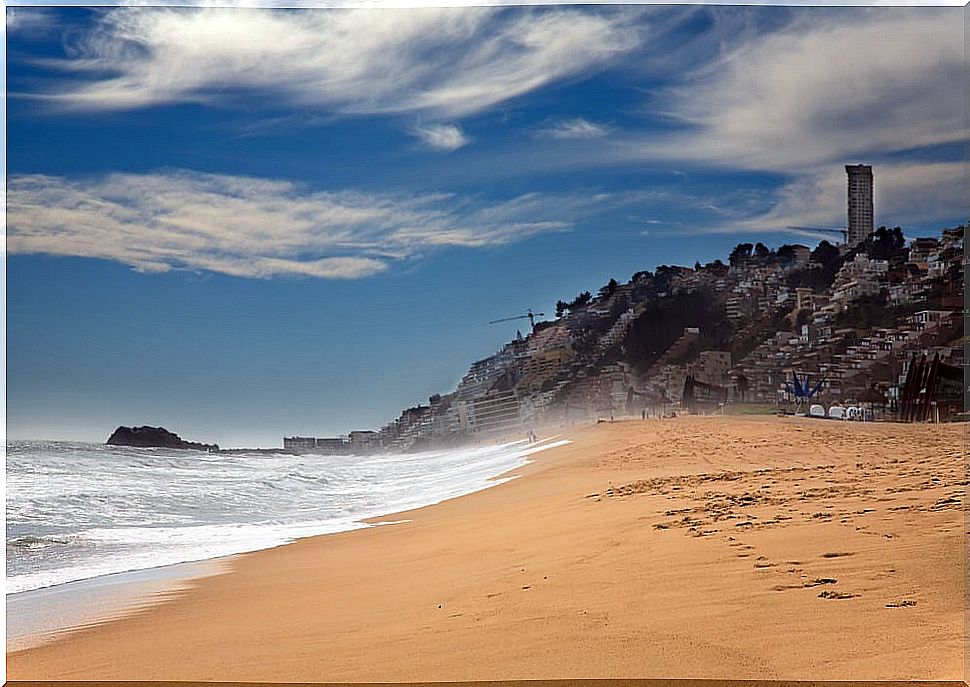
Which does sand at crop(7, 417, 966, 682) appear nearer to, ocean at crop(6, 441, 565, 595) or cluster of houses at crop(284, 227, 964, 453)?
cluster of houses at crop(284, 227, 964, 453)

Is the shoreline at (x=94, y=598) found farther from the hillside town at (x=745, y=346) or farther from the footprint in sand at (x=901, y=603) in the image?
the footprint in sand at (x=901, y=603)

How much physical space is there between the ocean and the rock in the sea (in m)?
0.07

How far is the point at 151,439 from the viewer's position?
454cm

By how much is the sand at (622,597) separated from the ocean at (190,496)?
72 cm

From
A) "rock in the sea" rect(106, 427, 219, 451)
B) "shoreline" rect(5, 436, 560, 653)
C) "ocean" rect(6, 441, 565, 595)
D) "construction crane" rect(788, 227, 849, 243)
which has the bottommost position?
"shoreline" rect(5, 436, 560, 653)

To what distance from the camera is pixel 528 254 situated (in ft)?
13.9

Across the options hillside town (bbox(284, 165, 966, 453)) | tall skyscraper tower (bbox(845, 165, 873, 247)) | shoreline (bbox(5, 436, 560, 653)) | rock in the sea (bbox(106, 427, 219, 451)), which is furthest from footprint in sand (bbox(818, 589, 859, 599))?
rock in the sea (bbox(106, 427, 219, 451))

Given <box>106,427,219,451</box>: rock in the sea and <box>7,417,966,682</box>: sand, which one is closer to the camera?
<box>7,417,966,682</box>: sand

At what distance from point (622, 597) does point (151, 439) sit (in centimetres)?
277

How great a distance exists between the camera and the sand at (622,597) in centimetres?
231

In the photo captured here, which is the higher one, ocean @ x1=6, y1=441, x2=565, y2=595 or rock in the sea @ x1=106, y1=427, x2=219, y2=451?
rock in the sea @ x1=106, y1=427, x2=219, y2=451

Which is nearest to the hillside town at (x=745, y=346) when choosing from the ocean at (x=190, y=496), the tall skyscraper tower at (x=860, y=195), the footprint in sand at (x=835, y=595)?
the tall skyscraper tower at (x=860, y=195)

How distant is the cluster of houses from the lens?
4.23m

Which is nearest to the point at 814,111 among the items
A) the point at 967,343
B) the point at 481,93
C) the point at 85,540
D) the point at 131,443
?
the point at 967,343
